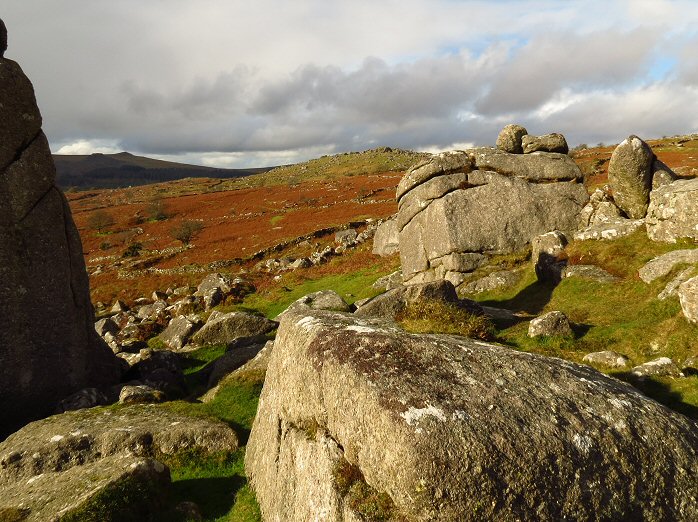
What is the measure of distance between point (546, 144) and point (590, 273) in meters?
14.0

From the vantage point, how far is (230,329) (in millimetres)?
28297

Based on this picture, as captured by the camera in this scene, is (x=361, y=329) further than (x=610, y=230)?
No

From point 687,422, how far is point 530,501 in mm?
4147

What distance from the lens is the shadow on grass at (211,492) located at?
11.2 m

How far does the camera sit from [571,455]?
7.03 m

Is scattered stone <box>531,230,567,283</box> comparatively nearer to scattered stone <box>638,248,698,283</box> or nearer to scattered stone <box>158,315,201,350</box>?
scattered stone <box>638,248,698,283</box>

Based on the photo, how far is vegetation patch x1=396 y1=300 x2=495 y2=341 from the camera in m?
18.3

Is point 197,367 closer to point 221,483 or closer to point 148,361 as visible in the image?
point 148,361

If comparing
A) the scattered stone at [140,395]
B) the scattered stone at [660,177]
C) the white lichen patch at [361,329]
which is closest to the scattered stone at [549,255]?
the scattered stone at [660,177]

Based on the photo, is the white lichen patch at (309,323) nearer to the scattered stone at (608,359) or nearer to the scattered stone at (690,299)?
the scattered stone at (608,359)

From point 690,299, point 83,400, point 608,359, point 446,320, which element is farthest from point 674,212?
point 83,400

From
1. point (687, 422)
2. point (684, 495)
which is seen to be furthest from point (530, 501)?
point (687, 422)

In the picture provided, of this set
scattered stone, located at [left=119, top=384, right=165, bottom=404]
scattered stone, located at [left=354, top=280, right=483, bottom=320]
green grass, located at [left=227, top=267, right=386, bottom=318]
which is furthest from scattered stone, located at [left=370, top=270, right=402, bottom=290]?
scattered stone, located at [left=119, top=384, right=165, bottom=404]

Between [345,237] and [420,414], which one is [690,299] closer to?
[420,414]
